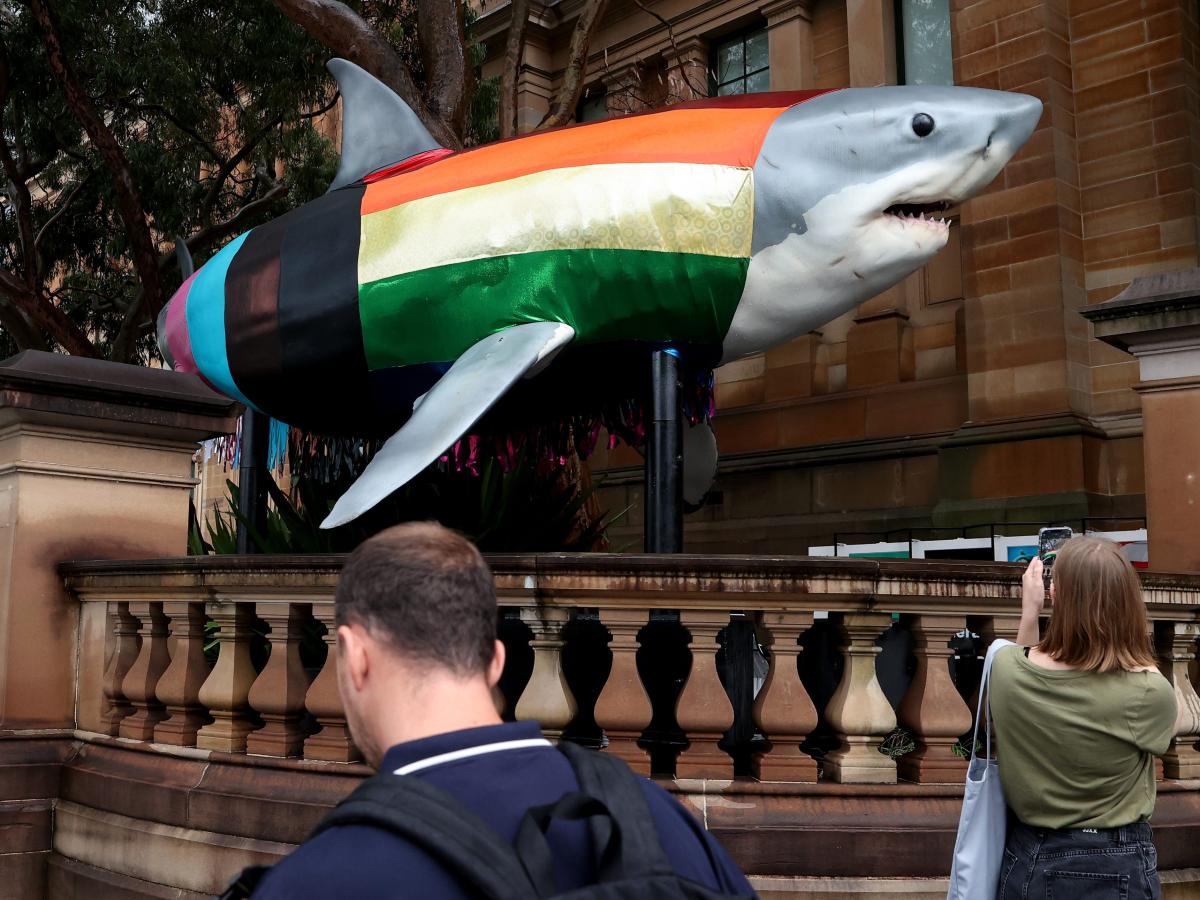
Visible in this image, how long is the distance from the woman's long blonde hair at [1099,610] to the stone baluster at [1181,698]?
203 cm

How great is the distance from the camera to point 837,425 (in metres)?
15.1


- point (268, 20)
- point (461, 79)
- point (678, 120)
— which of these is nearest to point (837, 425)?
point (461, 79)

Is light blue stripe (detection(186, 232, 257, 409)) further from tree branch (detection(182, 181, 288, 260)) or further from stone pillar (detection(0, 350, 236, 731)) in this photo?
tree branch (detection(182, 181, 288, 260))

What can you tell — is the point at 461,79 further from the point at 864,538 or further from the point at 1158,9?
the point at 1158,9

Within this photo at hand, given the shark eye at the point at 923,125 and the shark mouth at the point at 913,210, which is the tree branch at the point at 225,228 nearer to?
the shark mouth at the point at 913,210

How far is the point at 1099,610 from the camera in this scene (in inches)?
109

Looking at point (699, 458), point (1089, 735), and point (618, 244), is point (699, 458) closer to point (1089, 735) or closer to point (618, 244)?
point (618, 244)

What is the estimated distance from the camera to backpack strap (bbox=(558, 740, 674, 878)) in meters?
1.38

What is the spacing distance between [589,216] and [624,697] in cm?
208

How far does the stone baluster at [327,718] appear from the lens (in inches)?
173

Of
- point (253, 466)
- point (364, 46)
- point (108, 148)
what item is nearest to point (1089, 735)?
point (253, 466)

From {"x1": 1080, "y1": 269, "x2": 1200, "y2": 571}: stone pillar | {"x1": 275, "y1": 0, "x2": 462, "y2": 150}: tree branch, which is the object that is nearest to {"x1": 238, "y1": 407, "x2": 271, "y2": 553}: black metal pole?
{"x1": 275, "y1": 0, "x2": 462, "y2": 150}: tree branch

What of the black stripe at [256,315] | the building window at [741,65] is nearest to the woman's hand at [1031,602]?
the black stripe at [256,315]

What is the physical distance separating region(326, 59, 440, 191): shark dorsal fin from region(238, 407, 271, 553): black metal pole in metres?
1.41
